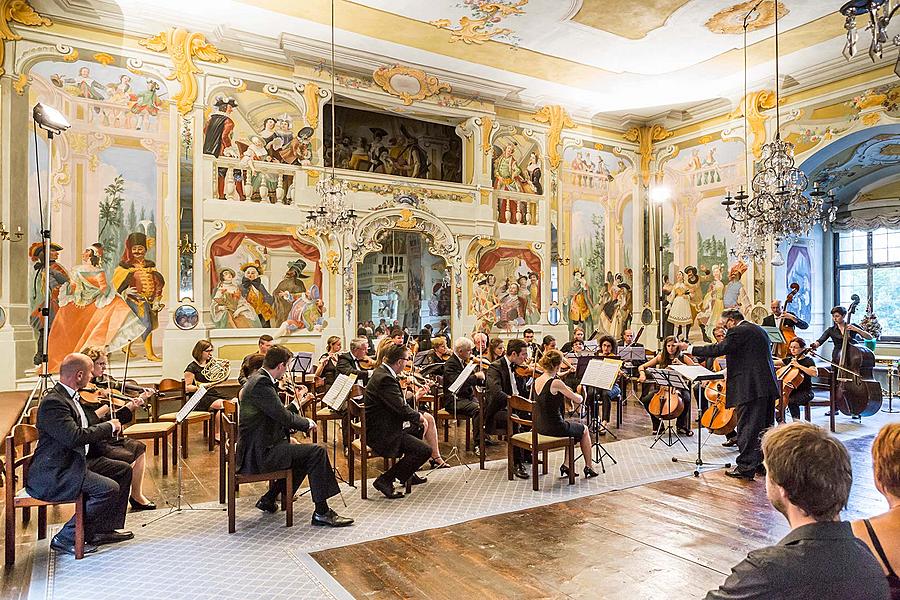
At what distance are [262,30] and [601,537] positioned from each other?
9462 mm

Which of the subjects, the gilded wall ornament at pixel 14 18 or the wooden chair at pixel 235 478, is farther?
the gilded wall ornament at pixel 14 18

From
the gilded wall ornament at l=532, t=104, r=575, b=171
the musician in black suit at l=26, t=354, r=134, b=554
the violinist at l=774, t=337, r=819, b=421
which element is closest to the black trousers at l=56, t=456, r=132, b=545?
the musician in black suit at l=26, t=354, r=134, b=554

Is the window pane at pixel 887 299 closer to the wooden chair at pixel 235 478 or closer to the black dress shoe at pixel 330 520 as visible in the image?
the black dress shoe at pixel 330 520

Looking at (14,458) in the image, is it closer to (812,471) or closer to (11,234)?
(812,471)

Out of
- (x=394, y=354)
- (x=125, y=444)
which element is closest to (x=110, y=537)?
(x=125, y=444)

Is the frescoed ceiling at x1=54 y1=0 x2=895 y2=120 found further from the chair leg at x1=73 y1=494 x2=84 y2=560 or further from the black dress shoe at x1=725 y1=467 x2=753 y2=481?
the chair leg at x1=73 y1=494 x2=84 y2=560

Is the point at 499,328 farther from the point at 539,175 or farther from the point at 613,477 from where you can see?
the point at 613,477

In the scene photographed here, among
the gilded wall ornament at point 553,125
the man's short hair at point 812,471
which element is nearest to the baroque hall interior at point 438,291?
the man's short hair at point 812,471

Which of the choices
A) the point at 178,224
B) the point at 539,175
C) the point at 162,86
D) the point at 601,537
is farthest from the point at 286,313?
the point at 601,537

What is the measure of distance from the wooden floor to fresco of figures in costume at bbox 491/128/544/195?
8.39 metres

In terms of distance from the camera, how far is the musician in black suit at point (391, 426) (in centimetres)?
571

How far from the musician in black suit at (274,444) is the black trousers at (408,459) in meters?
0.85

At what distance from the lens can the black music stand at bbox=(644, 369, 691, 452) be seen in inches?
279

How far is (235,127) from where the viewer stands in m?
10.4
